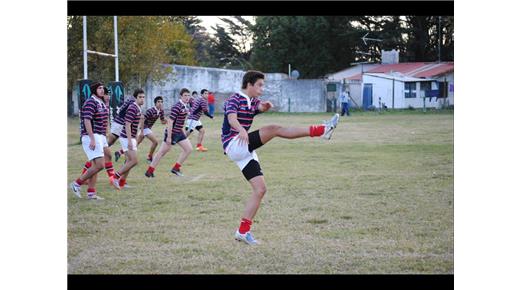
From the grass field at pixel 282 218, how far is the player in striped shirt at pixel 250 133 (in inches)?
15.6

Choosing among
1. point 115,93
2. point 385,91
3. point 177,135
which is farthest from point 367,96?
point 177,135

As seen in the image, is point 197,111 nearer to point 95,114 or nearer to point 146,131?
point 146,131

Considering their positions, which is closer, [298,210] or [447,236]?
[447,236]

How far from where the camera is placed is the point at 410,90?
1775cm

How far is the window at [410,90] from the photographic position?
17.2 meters

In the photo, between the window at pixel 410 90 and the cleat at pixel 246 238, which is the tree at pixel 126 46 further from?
the cleat at pixel 246 238

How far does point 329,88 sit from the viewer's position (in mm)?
24516

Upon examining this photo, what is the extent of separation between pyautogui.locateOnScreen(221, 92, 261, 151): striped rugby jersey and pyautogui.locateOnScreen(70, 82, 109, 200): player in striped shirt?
256cm

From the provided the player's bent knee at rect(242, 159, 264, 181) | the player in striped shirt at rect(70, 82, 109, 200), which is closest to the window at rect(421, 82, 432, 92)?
the player in striped shirt at rect(70, 82, 109, 200)

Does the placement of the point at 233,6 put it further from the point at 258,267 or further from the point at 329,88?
the point at 329,88

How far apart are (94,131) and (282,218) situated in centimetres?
263

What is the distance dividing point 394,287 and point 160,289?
5.51 ft

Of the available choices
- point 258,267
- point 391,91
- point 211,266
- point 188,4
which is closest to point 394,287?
point 258,267

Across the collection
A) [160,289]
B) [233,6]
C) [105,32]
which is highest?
[105,32]
